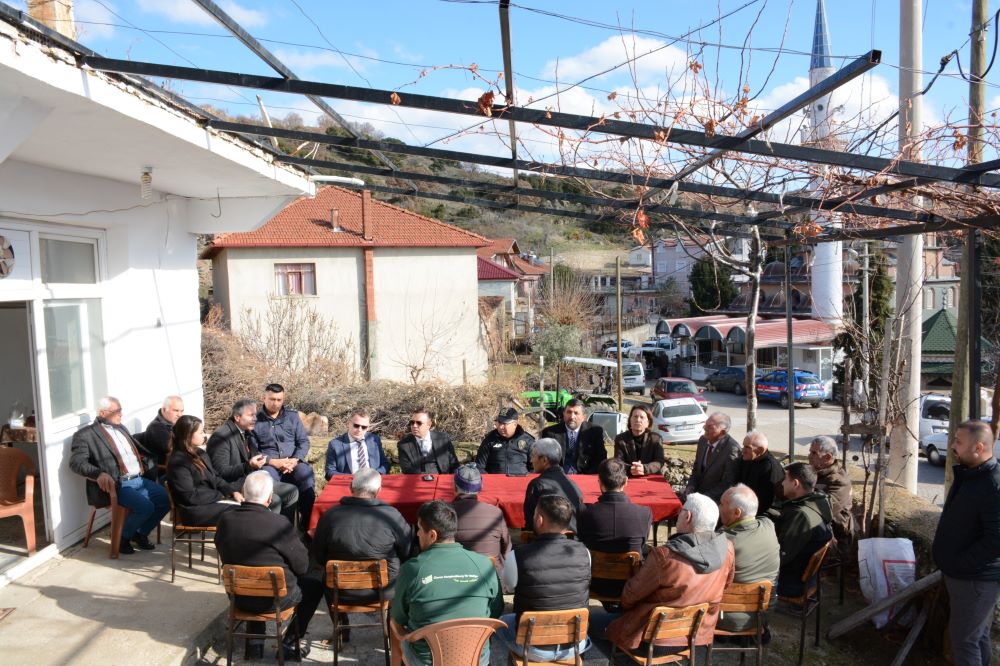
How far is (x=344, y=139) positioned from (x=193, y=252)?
3.45 m

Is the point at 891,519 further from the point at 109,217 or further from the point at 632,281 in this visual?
the point at 632,281

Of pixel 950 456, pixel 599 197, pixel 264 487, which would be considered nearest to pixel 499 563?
pixel 264 487

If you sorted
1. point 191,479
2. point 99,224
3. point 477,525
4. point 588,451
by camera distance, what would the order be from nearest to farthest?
point 477,525 → point 191,479 → point 99,224 → point 588,451

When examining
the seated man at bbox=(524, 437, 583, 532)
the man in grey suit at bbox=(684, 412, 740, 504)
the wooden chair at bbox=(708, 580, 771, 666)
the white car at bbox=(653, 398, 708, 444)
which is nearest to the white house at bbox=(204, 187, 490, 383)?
the white car at bbox=(653, 398, 708, 444)

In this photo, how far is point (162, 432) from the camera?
235 inches

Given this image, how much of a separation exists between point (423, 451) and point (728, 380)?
2726cm

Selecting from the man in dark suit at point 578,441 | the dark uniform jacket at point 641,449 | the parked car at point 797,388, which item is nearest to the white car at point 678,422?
the parked car at point 797,388

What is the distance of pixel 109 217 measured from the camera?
6023mm

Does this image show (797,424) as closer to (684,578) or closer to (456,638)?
(684,578)

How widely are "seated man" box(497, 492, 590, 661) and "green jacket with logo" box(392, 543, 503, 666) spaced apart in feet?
0.60

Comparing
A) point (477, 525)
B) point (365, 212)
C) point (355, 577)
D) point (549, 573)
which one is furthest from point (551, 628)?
point (365, 212)

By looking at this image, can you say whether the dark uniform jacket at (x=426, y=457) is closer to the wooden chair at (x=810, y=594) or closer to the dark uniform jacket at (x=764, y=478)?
the dark uniform jacket at (x=764, y=478)

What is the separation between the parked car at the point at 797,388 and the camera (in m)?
26.4

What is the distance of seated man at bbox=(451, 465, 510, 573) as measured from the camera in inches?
159
